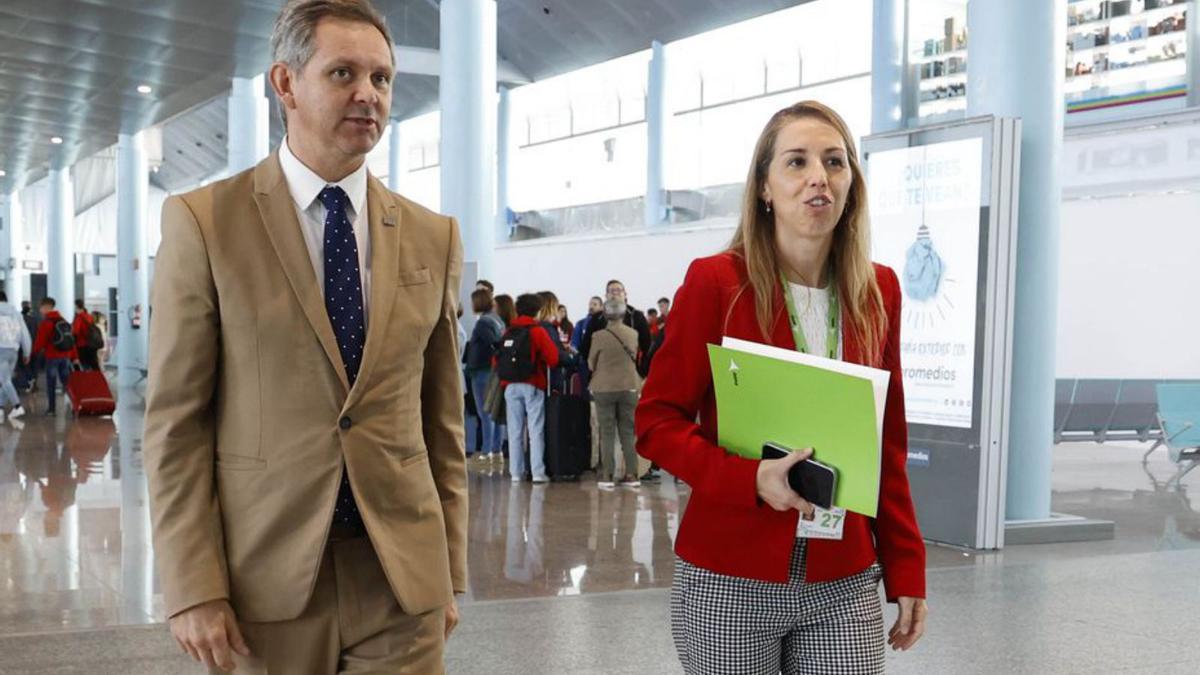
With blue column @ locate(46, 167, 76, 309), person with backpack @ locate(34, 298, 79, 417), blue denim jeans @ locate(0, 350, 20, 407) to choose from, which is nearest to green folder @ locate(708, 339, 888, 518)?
blue denim jeans @ locate(0, 350, 20, 407)

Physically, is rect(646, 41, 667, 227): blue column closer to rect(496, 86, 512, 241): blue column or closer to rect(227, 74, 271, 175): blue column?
rect(496, 86, 512, 241): blue column

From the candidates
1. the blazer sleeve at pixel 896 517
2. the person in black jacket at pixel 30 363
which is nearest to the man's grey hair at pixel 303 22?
the blazer sleeve at pixel 896 517

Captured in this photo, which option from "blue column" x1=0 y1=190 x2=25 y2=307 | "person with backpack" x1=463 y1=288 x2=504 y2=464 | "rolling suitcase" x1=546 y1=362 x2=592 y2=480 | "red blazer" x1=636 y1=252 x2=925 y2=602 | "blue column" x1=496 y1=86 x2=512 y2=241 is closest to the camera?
"red blazer" x1=636 y1=252 x2=925 y2=602

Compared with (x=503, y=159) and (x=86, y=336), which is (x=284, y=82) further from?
(x=503, y=159)

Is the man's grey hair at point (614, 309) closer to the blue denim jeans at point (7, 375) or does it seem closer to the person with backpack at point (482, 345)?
the person with backpack at point (482, 345)

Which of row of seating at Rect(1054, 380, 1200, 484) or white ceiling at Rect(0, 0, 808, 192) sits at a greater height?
white ceiling at Rect(0, 0, 808, 192)

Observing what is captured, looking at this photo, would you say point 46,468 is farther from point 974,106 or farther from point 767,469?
point 767,469

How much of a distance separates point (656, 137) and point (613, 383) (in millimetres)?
14190

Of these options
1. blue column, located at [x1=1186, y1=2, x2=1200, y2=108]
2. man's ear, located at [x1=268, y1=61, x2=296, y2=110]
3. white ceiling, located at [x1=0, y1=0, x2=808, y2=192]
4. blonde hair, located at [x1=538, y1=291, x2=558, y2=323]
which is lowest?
blonde hair, located at [x1=538, y1=291, x2=558, y2=323]

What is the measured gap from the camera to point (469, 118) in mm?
14102

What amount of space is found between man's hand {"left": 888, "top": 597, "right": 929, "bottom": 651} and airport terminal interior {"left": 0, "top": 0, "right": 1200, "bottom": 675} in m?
1.49

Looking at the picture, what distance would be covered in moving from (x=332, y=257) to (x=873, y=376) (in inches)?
37.3

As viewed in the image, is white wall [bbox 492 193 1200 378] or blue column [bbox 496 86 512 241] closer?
white wall [bbox 492 193 1200 378]

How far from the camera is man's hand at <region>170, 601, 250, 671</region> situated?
204cm
